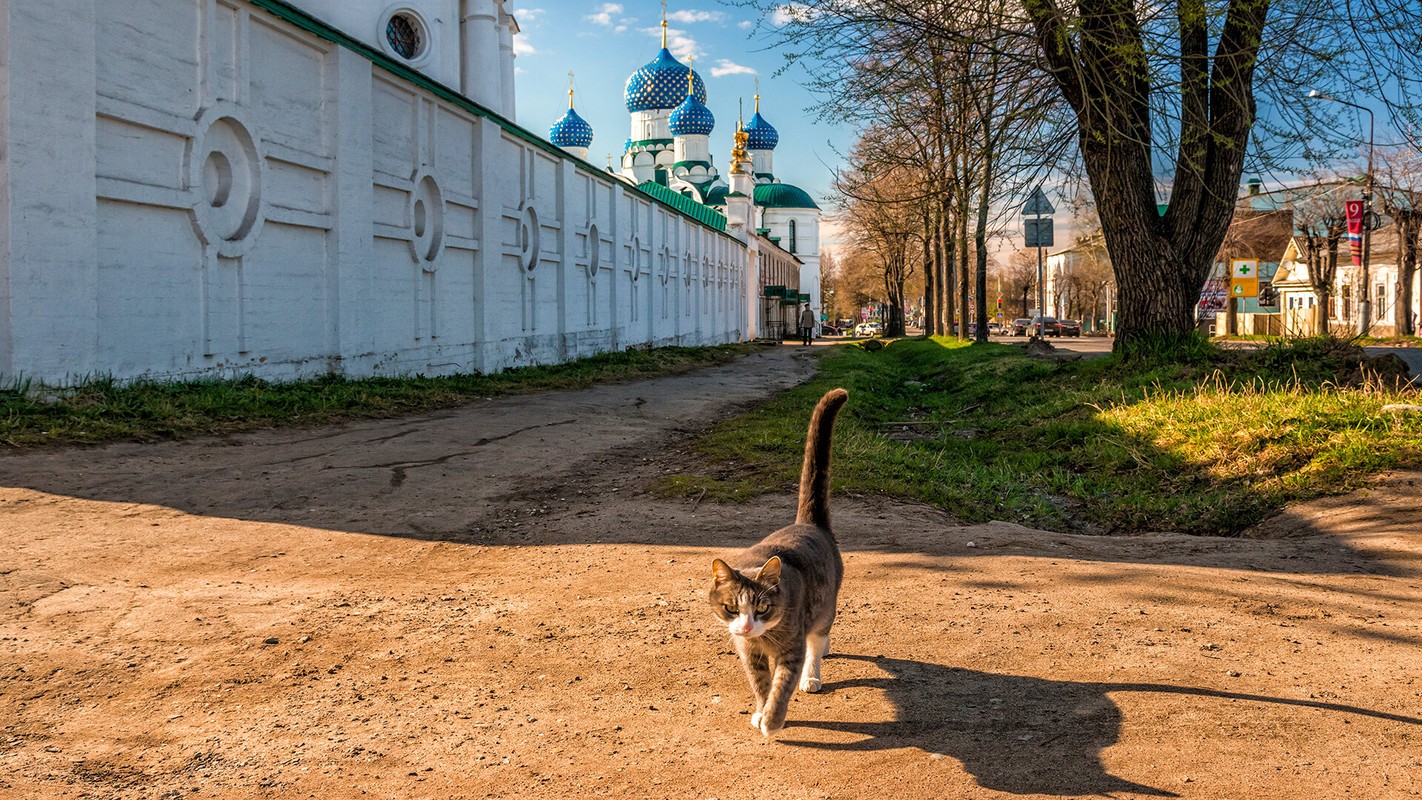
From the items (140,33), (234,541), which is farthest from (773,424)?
(140,33)

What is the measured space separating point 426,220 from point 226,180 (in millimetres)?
5289

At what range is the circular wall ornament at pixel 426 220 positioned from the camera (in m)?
16.8

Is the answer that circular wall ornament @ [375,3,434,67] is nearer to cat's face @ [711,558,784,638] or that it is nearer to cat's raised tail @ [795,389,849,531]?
cat's raised tail @ [795,389,849,531]

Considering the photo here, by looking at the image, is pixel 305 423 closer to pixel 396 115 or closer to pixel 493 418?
pixel 493 418

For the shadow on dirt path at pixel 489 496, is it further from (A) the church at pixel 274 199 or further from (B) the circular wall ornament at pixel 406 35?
(B) the circular wall ornament at pixel 406 35

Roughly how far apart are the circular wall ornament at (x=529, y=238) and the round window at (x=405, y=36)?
3.96 m

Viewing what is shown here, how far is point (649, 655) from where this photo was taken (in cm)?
402

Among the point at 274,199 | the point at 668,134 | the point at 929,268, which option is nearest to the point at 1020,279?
the point at 668,134

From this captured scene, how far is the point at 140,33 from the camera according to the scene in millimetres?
10758

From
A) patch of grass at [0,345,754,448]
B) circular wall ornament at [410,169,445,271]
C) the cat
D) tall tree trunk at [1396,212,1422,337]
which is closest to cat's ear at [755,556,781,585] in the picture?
the cat

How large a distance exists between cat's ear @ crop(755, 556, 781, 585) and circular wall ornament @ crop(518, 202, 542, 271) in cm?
1918

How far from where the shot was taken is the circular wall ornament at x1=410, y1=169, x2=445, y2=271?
16.8 metres

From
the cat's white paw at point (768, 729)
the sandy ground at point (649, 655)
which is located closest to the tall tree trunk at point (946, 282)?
the sandy ground at point (649, 655)

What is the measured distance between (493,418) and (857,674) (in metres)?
8.58
